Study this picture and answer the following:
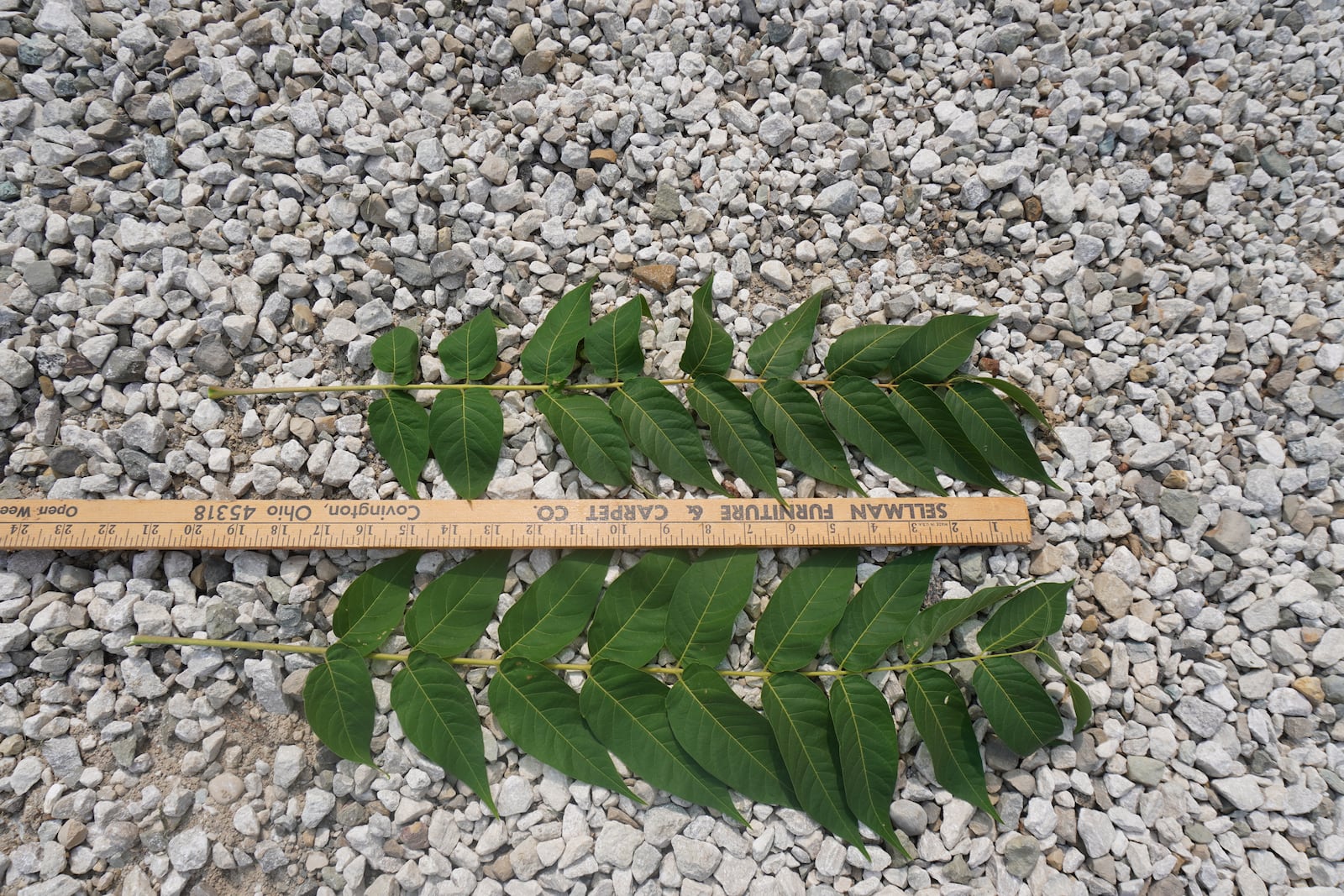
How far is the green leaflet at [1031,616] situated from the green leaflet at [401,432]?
1.97 meters

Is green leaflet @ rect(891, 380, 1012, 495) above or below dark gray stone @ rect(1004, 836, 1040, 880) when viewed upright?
above

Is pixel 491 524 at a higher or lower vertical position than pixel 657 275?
lower

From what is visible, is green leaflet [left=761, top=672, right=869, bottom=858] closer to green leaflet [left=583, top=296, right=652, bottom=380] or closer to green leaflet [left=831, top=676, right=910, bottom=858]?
green leaflet [left=831, top=676, right=910, bottom=858]

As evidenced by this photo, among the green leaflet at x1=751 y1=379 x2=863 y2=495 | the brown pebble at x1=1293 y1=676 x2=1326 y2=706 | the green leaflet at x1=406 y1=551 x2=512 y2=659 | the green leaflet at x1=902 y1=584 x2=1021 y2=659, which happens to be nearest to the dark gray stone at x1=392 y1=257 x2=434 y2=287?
the green leaflet at x1=406 y1=551 x2=512 y2=659

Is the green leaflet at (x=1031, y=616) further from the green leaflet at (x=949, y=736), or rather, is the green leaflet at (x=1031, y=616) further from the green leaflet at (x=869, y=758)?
the green leaflet at (x=869, y=758)

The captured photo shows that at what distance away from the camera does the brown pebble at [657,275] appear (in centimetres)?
258

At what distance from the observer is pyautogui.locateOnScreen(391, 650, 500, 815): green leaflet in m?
2.12

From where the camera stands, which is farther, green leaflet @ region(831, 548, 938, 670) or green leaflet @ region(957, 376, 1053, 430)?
green leaflet @ region(957, 376, 1053, 430)

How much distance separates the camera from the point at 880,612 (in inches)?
90.2

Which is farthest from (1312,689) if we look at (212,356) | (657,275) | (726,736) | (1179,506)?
(212,356)

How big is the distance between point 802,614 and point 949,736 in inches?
22.9

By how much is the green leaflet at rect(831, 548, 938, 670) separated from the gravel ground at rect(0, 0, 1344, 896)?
0.55ft

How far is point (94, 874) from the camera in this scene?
2.18 meters

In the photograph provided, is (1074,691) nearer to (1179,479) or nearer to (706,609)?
(1179,479)
